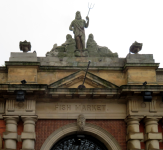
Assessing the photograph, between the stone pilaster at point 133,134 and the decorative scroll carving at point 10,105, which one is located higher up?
the decorative scroll carving at point 10,105

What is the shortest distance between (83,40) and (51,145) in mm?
5403

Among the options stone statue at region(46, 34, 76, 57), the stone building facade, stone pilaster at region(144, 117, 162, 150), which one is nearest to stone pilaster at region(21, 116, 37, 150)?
the stone building facade

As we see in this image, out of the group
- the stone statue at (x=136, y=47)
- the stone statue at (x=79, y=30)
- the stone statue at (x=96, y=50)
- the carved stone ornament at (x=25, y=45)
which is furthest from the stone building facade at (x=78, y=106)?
the stone statue at (x=79, y=30)

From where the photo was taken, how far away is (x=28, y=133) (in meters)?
14.7

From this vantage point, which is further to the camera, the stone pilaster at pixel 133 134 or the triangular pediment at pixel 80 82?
the triangular pediment at pixel 80 82

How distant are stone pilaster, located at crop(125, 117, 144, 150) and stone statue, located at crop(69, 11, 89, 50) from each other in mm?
4444

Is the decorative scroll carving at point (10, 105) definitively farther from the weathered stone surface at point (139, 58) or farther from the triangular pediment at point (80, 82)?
the weathered stone surface at point (139, 58)

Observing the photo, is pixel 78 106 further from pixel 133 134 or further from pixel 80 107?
pixel 133 134

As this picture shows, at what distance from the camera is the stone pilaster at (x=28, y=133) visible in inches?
574

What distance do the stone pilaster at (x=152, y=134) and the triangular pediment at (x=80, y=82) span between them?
2.14 meters

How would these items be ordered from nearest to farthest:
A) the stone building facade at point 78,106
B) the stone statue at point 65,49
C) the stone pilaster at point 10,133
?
the stone pilaster at point 10,133, the stone building facade at point 78,106, the stone statue at point 65,49

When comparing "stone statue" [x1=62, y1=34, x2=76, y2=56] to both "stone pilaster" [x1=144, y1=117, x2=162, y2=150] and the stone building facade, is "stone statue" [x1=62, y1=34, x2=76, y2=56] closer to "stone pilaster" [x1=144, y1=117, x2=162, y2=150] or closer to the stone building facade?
the stone building facade

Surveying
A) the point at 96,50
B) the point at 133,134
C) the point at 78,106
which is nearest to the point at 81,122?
the point at 78,106

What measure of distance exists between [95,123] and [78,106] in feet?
3.46
